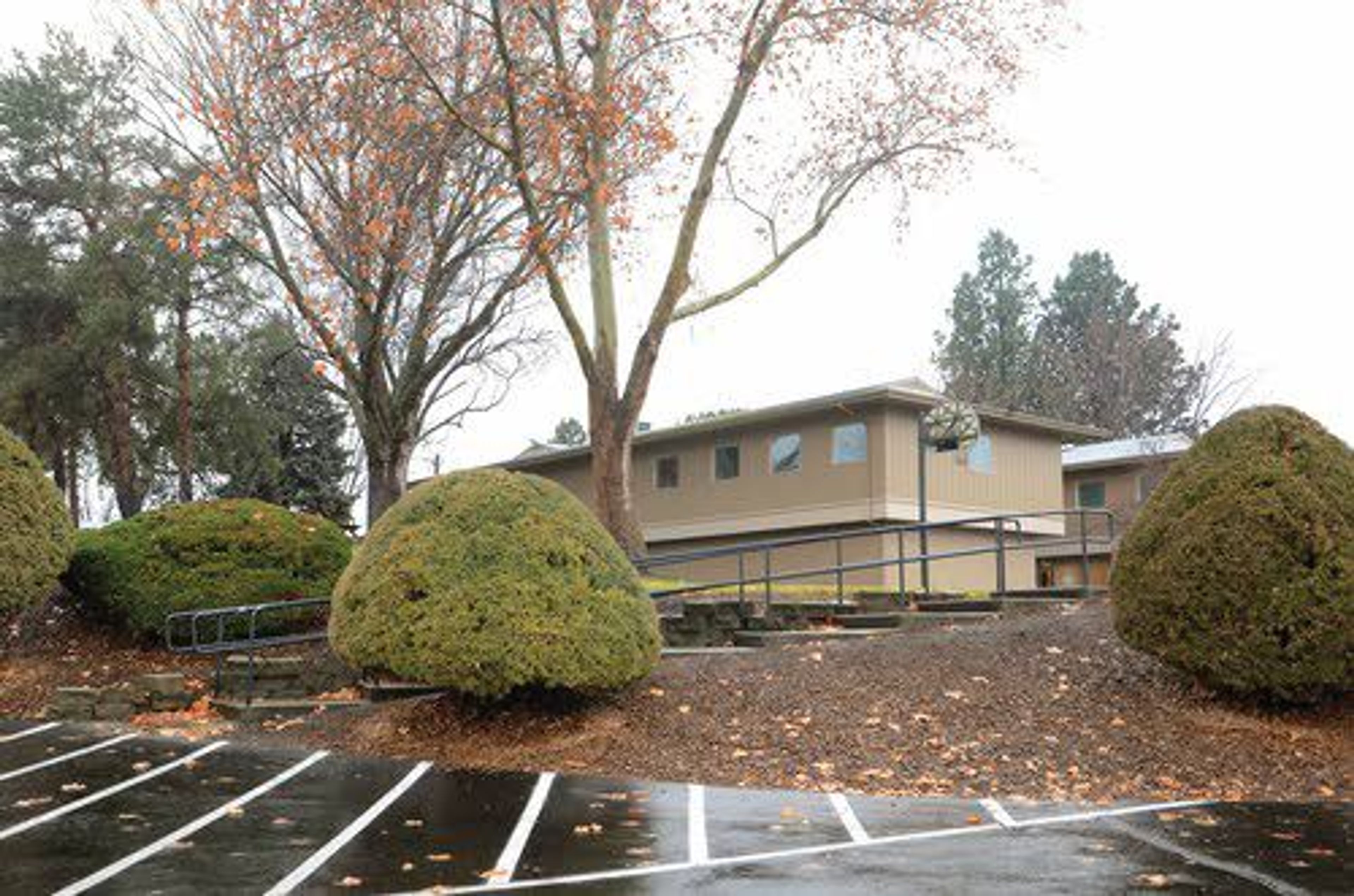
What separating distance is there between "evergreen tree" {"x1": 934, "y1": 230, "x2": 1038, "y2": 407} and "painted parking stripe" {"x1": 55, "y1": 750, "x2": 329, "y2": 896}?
162 feet

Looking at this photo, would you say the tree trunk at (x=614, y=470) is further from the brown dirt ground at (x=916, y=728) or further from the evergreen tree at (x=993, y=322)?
the evergreen tree at (x=993, y=322)

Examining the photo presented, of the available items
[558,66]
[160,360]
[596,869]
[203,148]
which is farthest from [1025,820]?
[160,360]

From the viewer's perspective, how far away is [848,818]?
7668mm

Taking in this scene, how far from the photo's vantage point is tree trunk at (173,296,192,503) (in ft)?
105

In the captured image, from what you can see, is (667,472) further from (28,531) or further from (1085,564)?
(28,531)

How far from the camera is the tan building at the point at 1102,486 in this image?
33.1 metres

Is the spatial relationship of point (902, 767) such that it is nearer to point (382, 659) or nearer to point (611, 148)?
point (382, 659)

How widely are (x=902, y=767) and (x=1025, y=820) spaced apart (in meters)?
1.59

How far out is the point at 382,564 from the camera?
1061cm

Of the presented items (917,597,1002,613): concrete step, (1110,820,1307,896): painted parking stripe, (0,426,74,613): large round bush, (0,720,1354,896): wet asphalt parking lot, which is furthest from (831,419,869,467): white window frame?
(1110,820,1307,896): painted parking stripe

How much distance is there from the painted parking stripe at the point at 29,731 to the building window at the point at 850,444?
1666 cm

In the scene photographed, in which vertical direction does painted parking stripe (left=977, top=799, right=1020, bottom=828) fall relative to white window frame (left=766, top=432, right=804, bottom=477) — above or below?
below

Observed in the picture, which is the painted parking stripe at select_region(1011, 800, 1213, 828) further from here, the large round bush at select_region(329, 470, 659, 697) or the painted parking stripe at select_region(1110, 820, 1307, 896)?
the large round bush at select_region(329, 470, 659, 697)

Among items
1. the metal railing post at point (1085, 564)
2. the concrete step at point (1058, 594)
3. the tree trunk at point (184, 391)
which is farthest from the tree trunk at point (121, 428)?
the metal railing post at point (1085, 564)
